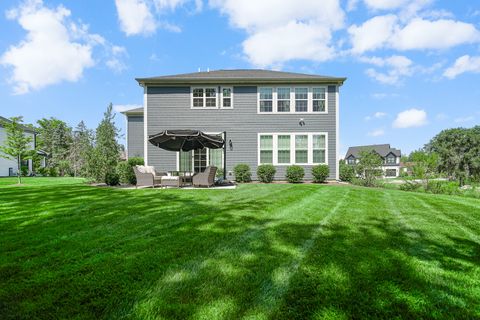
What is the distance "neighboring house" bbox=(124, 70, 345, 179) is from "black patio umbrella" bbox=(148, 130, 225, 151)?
149 inches

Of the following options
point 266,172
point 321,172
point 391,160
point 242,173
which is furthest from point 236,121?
point 391,160

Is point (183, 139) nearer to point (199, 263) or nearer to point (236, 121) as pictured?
point (236, 121)

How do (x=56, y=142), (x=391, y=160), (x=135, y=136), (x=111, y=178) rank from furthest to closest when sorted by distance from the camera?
(x=391, y=160), (x=56, y=142), (x=135, y=136), (x=111, y=178)

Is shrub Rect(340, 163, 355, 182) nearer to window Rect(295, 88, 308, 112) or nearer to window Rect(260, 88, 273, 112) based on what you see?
window Rect(295, 88, 308, 112)

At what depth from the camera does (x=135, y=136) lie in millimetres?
18969

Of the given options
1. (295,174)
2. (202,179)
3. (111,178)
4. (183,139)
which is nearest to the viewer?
(202,179)

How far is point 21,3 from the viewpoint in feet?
30.7

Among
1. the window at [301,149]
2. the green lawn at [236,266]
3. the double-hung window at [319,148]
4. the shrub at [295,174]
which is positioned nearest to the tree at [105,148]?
the green lawn at [236,266]

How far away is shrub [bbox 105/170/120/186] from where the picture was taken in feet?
42.4

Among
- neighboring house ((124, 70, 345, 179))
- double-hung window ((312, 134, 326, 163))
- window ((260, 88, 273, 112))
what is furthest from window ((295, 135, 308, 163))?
window ((260, 88, 273, 112))

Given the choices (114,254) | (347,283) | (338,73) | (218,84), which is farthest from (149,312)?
(338,73)

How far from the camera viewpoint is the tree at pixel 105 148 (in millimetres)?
13641

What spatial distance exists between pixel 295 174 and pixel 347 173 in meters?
3.53

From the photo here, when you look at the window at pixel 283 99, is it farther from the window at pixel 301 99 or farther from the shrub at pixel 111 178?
the shrub at pixel 111 178
